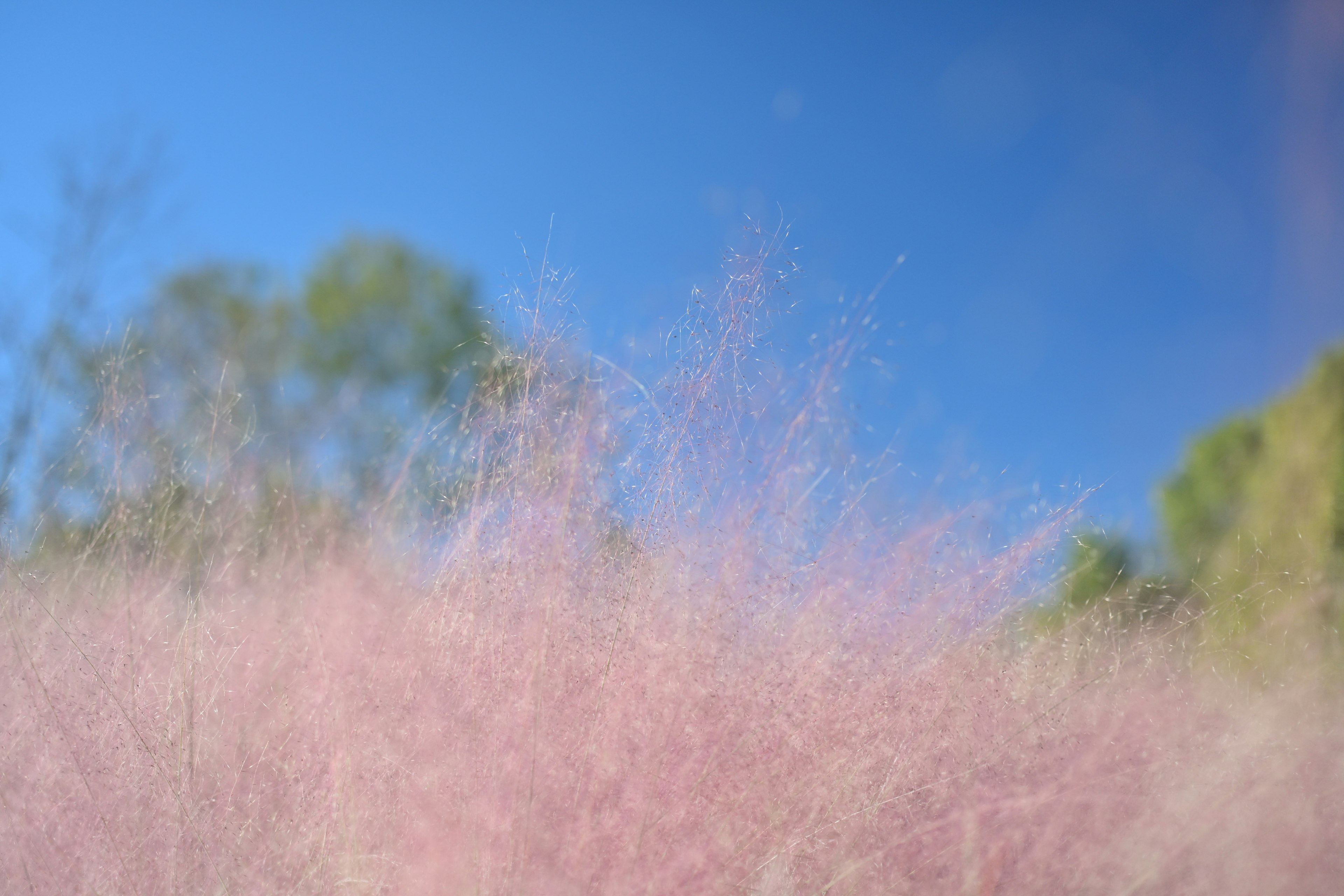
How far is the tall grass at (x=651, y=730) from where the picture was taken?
60.3 inches

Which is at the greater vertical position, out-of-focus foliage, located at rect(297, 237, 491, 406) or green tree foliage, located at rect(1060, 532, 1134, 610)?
out-of-focus foliage, located at rect(297, 237, 491, 406)

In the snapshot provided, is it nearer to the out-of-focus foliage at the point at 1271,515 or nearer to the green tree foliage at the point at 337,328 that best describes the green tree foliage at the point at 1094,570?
the out-of-focus foliage at the point at 1271,515

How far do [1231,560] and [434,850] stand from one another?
6.35ft

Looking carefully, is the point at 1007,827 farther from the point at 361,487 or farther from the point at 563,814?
the point at 361,487

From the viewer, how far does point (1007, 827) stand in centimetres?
158

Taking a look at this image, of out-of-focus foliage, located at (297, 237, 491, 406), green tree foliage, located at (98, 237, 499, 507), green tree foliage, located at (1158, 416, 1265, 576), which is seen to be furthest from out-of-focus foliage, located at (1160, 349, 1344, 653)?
out-of-focus foliage, located at (297, 237, 491, 406)

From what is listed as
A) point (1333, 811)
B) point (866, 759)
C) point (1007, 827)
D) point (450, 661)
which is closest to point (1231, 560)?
point (1333, 811)

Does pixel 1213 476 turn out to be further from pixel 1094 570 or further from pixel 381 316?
pixel 1094 570

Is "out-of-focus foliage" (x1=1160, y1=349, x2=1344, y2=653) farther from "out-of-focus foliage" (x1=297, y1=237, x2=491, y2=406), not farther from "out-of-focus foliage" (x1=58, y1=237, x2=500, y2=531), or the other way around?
"out-of-focus foliage" (x1=297, y1=237, x2=491, y2=406)

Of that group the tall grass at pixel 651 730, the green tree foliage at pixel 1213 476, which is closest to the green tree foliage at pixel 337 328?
the tall grass at pixel 651 730

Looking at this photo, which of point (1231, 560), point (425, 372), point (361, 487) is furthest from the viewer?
A: point (425, 372)

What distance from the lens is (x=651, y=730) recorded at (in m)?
1.56

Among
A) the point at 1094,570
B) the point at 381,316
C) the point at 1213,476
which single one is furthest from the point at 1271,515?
the point at 381,316

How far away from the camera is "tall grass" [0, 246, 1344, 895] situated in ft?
5.02
